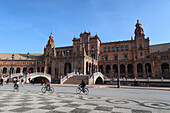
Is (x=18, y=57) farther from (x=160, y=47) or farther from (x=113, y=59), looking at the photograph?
(x=160, y=47)

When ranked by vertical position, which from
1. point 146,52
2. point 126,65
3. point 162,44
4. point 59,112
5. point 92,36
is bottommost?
point 59,112

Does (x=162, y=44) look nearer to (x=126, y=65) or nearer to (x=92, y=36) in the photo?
(x=126, y=65)

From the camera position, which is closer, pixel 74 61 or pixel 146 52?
pixel 74 61

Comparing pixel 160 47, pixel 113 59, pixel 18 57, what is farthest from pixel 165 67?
pixel 18 57

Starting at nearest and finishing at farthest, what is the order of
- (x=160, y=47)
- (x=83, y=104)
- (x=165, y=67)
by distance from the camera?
1. (x=83, y=104)
2. (x=165, y=67)
3. (x=160, y=47)

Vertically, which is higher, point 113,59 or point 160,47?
point 160,47

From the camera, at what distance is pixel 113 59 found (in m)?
60.6

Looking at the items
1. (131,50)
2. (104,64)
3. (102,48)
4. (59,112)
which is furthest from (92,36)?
(59,112)

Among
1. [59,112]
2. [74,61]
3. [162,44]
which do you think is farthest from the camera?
[162,44]

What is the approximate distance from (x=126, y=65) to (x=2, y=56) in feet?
256

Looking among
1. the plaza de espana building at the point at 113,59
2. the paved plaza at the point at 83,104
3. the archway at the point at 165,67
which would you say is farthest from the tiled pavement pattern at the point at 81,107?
the archway at the point at 165,67

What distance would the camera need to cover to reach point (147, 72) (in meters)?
48.1

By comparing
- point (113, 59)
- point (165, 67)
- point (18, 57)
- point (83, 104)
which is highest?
point (18, 57)

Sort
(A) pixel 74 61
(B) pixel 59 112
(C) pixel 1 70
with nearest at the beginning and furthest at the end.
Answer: (B) pixel 59 112
(A) pixel 74 61
(C) pixel 1 70
